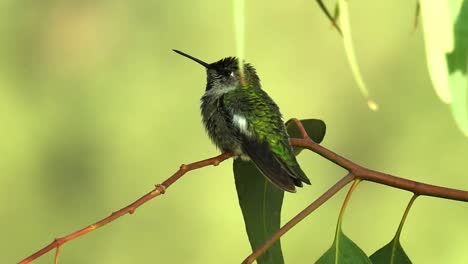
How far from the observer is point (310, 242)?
4.66 m

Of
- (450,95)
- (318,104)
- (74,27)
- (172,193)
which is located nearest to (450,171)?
(318,104)

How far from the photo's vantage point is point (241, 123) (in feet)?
6.77

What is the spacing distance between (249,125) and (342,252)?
0.72m

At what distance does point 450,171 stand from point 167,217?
129 cm

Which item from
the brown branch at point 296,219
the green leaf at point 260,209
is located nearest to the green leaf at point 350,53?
the brown branch at point 296,219

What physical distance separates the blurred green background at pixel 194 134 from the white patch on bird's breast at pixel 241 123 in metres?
2.40

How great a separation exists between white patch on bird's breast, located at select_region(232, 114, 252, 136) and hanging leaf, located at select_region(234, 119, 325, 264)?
1.25ft

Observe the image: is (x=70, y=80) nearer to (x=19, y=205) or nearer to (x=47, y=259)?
(x=19, y=205)

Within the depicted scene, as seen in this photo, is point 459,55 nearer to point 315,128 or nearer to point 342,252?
point 342,252

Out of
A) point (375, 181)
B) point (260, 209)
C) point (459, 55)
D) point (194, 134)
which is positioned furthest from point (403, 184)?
point (194, 134)

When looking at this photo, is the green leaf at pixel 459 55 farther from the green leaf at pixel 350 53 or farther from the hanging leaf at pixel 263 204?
the hanging leaf at pixel 263 204

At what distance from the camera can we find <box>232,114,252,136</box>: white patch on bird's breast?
203cm

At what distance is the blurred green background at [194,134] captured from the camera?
4766mm

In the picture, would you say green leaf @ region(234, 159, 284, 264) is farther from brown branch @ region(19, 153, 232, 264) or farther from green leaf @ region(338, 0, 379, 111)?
green leaf @ region(338, 0, 379, 111)
